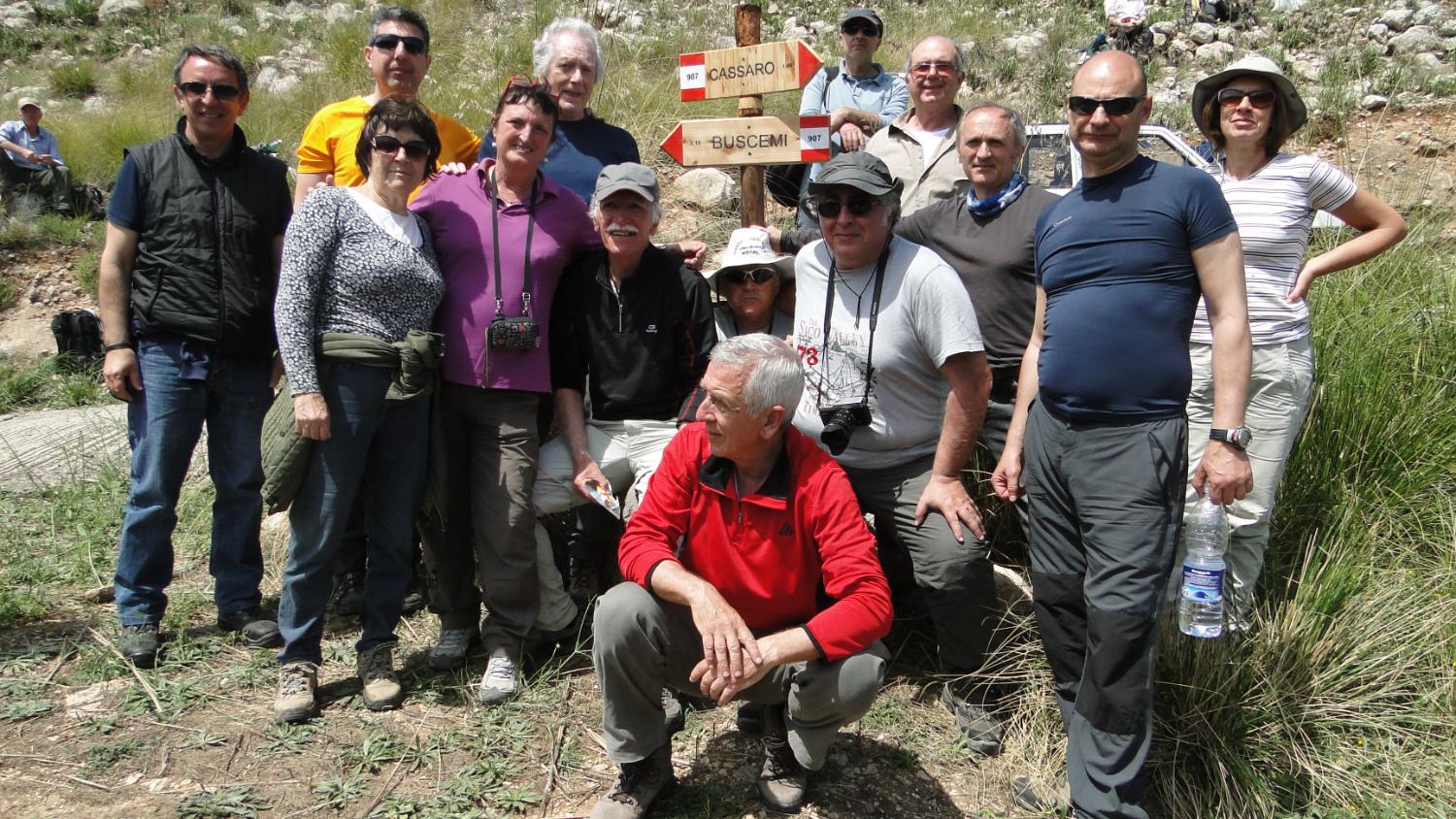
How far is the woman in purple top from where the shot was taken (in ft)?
11.2

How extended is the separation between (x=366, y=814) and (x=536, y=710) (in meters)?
0.71

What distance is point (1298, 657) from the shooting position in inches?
123

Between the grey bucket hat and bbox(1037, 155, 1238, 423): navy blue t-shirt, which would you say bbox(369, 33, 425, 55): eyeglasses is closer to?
bbox(1037, 155, 1238, 423): navy blue t-shirt

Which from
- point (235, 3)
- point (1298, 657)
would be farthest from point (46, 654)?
point (235, 3)

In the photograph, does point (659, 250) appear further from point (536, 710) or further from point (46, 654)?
point (46, 654)

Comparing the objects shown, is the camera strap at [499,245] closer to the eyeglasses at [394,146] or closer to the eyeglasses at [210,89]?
the eyeglasses at [394,146]

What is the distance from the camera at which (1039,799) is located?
295 cm

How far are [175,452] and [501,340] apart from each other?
4.30 feet

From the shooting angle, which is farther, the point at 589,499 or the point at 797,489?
the point at 589,499

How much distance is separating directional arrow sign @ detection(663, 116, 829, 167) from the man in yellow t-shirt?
3.58 feet

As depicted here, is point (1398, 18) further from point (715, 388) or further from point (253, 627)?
point (253, 627)

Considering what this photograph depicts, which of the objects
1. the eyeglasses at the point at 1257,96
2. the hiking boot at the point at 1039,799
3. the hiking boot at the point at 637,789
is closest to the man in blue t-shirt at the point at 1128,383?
the hiking boot at the point at 1039,799

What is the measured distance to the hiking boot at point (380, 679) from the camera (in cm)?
336

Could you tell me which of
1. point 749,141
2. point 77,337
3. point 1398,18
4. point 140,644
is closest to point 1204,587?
point 749,141
